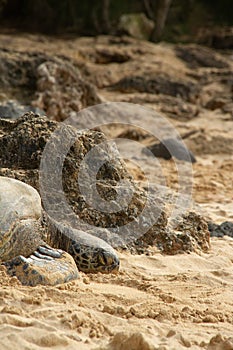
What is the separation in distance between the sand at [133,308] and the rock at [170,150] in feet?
12.5

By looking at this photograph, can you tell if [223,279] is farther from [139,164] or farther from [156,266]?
[139,164]

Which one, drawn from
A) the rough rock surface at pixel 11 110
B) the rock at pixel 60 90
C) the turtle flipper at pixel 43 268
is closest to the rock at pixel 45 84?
the rock at pixel 60 90

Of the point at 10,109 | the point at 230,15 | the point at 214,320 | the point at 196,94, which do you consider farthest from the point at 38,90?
the point at 230,15

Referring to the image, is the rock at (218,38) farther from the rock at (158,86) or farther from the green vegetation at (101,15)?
the rock at (158,86)

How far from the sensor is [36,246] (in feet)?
10.7

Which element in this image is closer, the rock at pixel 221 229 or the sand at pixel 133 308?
the sand at pixel 133 308

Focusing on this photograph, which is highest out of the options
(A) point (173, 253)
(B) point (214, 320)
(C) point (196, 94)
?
(B) point (214, 320)

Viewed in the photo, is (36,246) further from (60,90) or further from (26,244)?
(60,90)

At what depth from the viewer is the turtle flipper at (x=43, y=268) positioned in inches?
115

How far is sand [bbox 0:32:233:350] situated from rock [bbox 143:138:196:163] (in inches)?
150

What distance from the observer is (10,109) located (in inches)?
301

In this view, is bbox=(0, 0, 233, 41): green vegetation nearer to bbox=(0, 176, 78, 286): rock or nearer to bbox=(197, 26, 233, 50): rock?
bbox=(197, 26, 233, 50): rock

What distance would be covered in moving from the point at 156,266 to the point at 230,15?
1581 cm

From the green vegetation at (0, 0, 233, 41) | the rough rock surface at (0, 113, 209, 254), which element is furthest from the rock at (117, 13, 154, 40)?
the rough rock surface at (0, 113, 209, 254)
